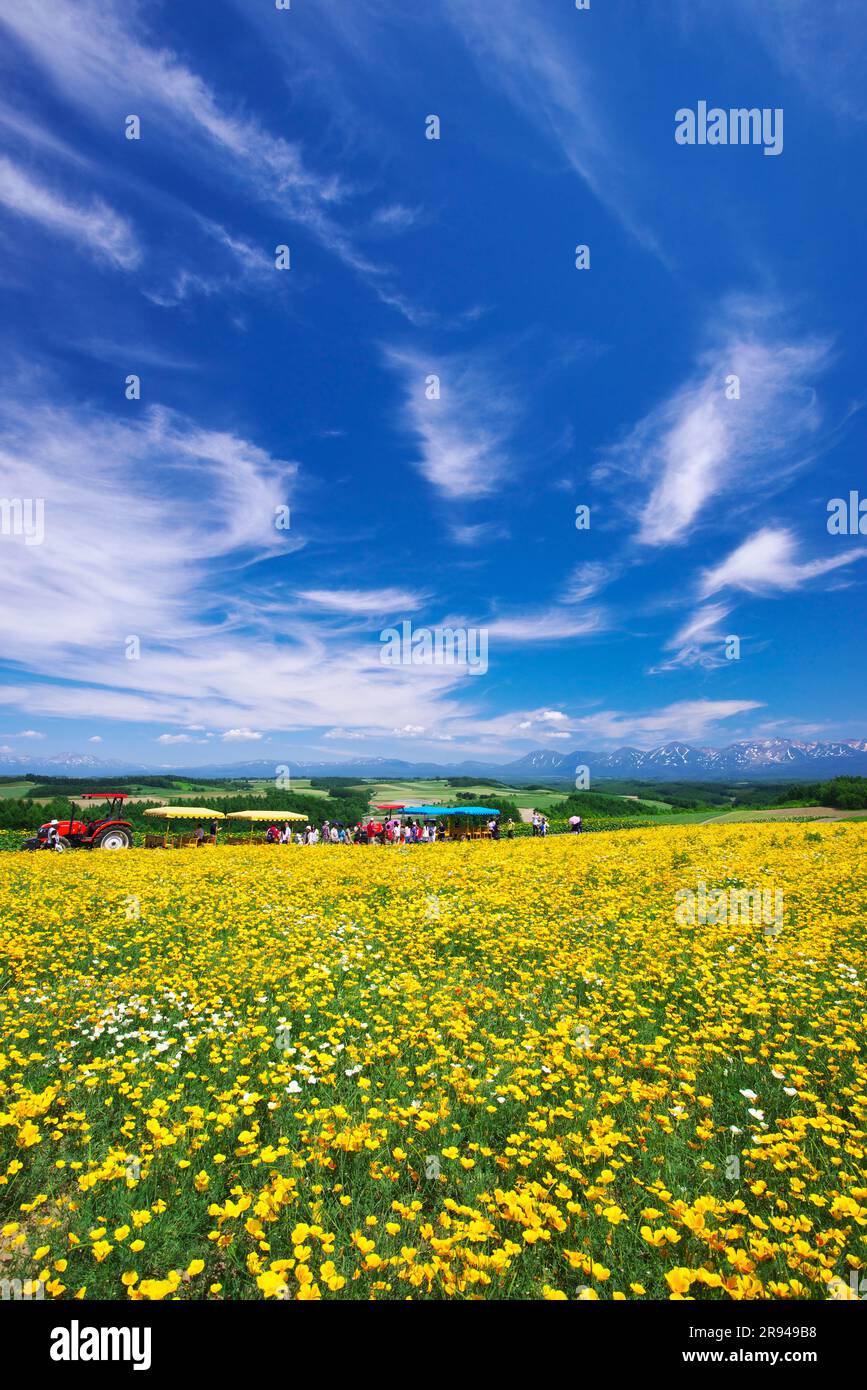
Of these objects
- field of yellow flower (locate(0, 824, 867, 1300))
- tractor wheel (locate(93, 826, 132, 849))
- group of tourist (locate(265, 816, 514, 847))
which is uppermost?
field of yellow flower (locate(0, 824, 867, 1300))

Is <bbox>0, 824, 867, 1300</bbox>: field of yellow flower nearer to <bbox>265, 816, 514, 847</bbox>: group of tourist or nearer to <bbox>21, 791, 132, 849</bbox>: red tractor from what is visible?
<bbox>21, 791, 132, 849</bbox>: red tractor

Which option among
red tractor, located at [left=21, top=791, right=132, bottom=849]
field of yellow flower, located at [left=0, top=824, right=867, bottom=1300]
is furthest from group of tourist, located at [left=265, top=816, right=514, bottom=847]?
field of yellow flower, located at [left=0, top=824, right=867, bottom=1300]

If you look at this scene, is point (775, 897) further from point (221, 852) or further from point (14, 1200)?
point (221, 852)

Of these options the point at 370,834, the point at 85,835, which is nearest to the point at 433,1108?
the point at 85,835

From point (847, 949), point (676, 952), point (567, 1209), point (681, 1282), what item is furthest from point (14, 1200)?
point (847, 949)

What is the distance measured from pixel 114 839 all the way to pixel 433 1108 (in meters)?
33.0

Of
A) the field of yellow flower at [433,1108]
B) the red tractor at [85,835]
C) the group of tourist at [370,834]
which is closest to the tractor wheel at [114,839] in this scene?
the red tractor at [85,835]

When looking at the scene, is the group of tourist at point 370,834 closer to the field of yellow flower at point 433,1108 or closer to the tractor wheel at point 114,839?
the tractor wheel at point 114,839

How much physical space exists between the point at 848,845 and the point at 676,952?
1682 centimetres

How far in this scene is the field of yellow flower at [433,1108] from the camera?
3502 millimetres

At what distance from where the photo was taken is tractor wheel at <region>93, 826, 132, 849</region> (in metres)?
31.9

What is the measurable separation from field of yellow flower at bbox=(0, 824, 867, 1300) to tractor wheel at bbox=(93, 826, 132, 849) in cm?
2333

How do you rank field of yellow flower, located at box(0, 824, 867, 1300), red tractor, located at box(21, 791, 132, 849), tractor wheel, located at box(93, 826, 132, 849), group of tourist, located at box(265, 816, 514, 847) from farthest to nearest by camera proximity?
group of tourist, located at box(265, 816, 514, 847)
tractor wheel, located at box(93, 826, 132, 849)
red tractor, located at box(21, 791, 132, 849)
field of yellow flower, located at box(0, 824, 867, 1300)

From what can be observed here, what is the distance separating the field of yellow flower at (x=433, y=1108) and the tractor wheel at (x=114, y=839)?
23333mm
